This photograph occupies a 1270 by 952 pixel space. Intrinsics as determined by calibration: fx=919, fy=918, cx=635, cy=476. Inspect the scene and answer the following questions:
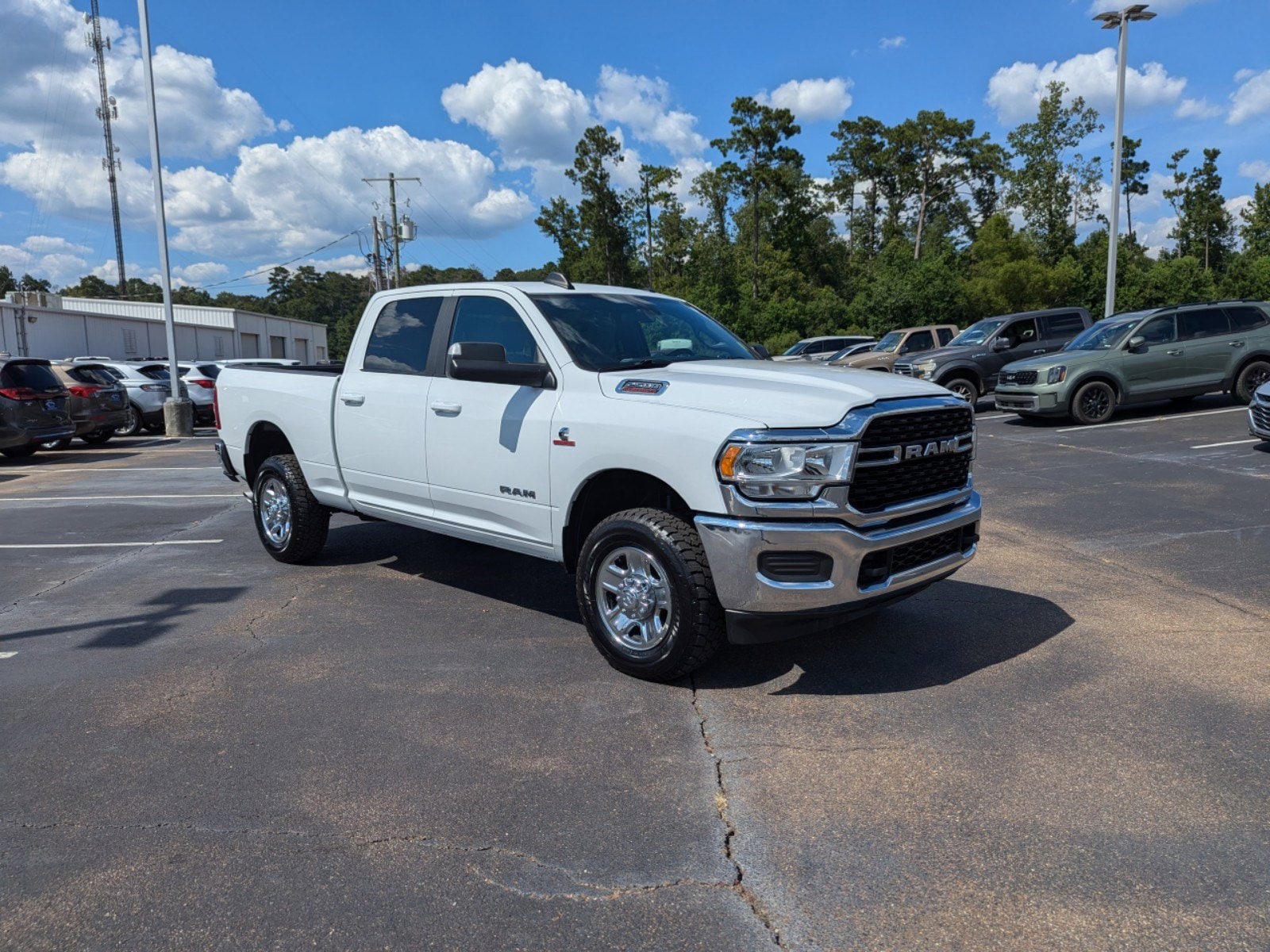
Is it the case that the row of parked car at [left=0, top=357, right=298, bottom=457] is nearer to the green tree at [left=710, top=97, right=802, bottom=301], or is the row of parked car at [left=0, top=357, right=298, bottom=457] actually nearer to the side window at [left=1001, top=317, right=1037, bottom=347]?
the side window at [left=1001, top=317, right=1037, bottom=347]

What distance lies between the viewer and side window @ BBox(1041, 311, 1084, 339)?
18.4 meters

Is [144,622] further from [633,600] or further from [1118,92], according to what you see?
[1118,92]

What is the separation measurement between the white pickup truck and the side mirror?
0.01 metres

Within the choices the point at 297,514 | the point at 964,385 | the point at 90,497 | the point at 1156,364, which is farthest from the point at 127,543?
the point at 964,385

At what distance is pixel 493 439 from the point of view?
5156mm

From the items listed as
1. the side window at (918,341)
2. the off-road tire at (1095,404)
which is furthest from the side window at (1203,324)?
the side window at (918,341)

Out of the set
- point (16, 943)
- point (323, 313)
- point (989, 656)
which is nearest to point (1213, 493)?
point (989, 656)

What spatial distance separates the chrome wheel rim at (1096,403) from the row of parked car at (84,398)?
40.1 feet

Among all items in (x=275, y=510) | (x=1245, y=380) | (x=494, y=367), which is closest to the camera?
Result: (x=494, y=367)

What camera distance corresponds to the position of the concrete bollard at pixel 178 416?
64.4ft

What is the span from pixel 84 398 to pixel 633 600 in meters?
16.1

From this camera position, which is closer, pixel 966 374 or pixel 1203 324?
pixel 1203 324

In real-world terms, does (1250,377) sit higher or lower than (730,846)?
higher

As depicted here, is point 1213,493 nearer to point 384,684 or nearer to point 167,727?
point 384,684
